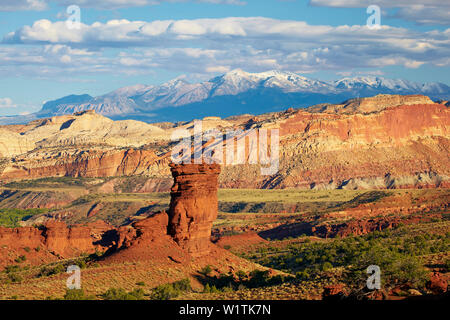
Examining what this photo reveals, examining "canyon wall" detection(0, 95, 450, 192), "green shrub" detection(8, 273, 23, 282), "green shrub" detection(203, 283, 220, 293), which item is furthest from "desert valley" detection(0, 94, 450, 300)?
"green shrub" detection(8, 273, 23, 282)

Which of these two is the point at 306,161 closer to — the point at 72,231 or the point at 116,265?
the point at 72,231

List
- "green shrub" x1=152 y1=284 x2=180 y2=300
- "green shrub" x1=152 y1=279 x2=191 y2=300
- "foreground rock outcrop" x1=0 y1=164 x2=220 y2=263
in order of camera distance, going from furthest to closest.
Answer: "foreground rock outcrop" x1=0 y1=164 x2=220 y2=263
"green shrub" x1=152 y1=279 x2=191 y2=300
"green shrub" x1=152 y1=284 x2=180 y2=300

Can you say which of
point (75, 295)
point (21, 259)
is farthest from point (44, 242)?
point (75, 295)

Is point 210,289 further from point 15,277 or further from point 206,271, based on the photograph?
point 15,277

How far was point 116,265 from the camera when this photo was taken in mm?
49500

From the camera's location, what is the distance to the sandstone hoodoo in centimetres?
5325

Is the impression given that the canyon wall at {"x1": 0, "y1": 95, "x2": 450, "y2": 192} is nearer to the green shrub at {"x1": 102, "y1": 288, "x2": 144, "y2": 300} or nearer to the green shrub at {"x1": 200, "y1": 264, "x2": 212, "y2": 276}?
the green shrub at {"x1": 200, "y1": 264, "x2": 212, "y2": 276}

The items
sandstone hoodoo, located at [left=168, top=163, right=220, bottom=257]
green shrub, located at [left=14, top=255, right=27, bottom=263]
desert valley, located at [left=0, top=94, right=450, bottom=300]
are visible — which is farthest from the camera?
green shrub, located at [left=14, top=255, right=27, bottom=263]

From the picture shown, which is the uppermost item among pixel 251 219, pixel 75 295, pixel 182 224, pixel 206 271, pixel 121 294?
pixel 182 224

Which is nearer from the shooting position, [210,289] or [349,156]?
[210,289]

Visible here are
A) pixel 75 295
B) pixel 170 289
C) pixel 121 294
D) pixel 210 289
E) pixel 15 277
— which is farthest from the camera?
pixel 15 277

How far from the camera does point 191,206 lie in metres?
53.6
